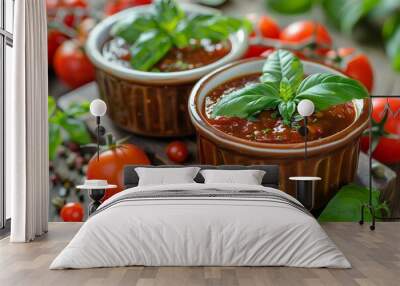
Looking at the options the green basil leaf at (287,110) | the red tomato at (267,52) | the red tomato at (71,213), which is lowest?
the red tomato at (71,213)

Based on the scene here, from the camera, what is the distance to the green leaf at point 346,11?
221 inches

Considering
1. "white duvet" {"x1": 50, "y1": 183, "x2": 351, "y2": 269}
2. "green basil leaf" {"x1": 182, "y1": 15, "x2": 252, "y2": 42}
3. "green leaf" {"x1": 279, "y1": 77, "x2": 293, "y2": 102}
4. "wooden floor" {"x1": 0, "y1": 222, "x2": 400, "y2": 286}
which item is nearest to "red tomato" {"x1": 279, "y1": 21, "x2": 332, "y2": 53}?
"green basil leaf" {"x1": 182, "y1": 15, "x2": 252, "y2": 42}

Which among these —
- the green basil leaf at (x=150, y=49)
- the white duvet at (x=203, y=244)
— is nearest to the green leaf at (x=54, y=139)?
the green basil leaf at (x=150, y=49)

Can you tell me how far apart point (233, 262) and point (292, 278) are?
399 millimetres

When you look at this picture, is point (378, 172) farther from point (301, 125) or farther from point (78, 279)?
point (78, 279)

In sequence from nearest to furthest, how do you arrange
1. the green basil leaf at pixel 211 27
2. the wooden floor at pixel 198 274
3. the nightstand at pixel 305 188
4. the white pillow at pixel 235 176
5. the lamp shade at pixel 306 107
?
1. the wooden floor at pixel 198 274
2. the white pillow at pixel 235 176
3. the nightstand at pixel 305 188
4. the lamp shade at pixel 306 107
5. the green basil leaf at pixel 211 27

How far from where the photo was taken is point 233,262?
3.50 m

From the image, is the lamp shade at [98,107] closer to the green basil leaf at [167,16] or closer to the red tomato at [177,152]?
the red tomato at [177,152]

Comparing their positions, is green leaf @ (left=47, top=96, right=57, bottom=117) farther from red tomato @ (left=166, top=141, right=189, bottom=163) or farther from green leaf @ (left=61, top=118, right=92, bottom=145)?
red tomato @ (left=166, top=141, right=189, bottom=163)

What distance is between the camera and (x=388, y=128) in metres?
5.68

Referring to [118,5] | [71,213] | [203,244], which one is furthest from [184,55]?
[203,244]

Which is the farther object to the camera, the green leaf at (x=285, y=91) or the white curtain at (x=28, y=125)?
the green leaf at (x=285, y=91)

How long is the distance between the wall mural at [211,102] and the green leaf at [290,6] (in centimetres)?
14

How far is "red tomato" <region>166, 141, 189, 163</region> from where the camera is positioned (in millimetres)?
5547
